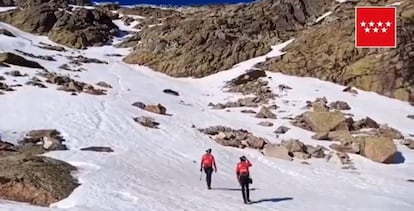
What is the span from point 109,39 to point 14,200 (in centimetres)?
6682

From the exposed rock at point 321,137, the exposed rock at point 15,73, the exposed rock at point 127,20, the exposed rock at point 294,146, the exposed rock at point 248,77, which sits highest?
the exposed rock at point 127,20

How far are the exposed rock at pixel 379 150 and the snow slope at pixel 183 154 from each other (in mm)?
670

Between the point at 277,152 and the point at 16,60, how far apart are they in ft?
98.6

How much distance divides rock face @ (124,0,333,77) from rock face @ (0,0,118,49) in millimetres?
7483

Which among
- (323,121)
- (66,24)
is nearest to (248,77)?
(323,121)

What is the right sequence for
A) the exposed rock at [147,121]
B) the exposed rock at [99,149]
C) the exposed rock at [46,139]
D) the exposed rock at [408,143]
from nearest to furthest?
the exposed rock at [46,139] < the exposed rock at [99,149] < the exposed rock at [147,121] < the exposed rock at [408,143]

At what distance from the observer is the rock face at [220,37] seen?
66500 millimetres

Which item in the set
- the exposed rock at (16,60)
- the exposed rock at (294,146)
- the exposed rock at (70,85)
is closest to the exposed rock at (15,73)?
the exposed rock at (70,85)

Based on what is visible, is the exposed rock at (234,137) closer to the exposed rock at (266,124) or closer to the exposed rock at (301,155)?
the exposed rock at (301,155)

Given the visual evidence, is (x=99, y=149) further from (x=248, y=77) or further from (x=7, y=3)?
(x=7, y=3)

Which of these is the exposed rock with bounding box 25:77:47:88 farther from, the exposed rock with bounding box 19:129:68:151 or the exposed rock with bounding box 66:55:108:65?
the exposed rock with bounding box 66:55:108:65

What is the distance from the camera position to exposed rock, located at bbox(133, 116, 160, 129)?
3822 cm

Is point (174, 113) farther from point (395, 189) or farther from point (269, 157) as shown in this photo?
point (395, 189)

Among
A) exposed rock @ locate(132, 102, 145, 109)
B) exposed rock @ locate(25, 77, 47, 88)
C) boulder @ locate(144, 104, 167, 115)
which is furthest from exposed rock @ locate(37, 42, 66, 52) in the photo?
boulder @ locate(144, 104, 167, 115)
